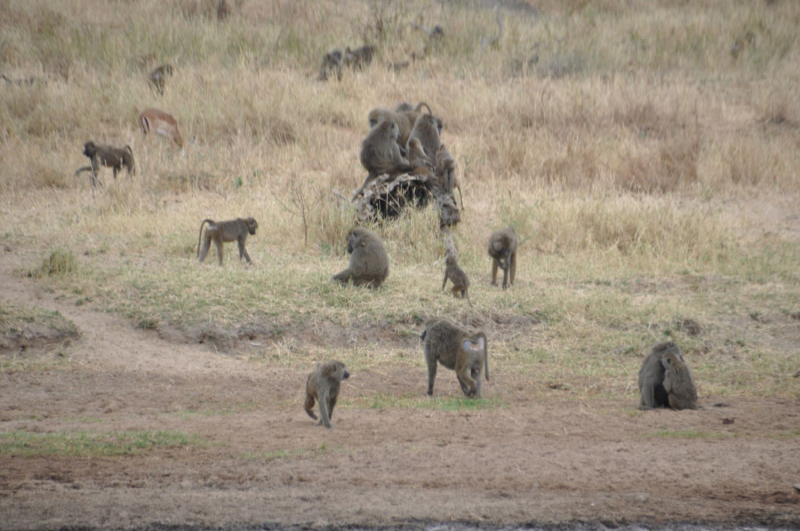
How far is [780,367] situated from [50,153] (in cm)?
1337

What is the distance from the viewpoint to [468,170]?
54.1ft

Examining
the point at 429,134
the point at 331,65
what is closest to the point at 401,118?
the point at 429,134

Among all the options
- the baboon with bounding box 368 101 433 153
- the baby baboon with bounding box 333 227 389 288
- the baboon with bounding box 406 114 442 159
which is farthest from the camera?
the baboon with bounding box 406 114 442 159

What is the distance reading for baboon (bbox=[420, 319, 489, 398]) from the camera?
23.0ft

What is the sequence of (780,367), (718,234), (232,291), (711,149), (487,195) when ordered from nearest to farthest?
(780,367) → (232,291) → (718,234) → (487,195) → (711,149)

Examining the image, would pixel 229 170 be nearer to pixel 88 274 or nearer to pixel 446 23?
pixel 88 274

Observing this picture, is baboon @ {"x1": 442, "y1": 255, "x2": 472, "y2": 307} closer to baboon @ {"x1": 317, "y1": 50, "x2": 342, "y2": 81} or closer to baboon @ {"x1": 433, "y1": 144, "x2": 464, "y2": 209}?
baboon @ {"x1": 433, "y1": 144, "x2": 464, "y2": 209}

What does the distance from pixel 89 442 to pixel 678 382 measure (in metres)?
4.43

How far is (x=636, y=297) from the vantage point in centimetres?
1101

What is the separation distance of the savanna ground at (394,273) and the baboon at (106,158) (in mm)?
419

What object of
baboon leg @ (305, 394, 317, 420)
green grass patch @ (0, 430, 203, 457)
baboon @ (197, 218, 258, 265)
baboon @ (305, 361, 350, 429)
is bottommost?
green grass patch @ (0, 430, 203, 457)

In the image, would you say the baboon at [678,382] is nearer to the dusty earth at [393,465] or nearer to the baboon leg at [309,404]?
the dusty earth at [393,465]

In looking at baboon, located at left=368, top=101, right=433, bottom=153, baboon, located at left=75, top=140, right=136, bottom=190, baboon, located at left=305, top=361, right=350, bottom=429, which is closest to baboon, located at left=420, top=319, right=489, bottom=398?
baboon, located at left=305, top=361, right=350, bottom=429

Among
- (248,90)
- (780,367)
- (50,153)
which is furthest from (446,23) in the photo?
(780,367)
